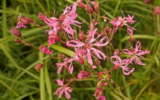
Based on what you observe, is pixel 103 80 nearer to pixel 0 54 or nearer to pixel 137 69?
pixel 137 69

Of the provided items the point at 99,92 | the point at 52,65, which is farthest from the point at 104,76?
the point at 52,65

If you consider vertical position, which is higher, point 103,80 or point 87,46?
point 87,46

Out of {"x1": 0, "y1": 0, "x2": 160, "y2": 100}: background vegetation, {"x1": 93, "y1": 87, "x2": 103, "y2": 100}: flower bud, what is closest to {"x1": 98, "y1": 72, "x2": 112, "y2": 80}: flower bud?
{"x1": 93, "y1": 87, "x2": 103, "y2": 100}: flower bud

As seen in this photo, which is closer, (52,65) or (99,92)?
(99,92)

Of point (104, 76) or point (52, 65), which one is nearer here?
point (104, 76)

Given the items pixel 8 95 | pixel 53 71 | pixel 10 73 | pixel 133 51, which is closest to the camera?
pixel 133 51

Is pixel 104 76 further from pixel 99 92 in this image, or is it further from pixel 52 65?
pixel 52 65

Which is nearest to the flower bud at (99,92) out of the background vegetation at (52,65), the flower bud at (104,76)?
the flower bud at (104,76)

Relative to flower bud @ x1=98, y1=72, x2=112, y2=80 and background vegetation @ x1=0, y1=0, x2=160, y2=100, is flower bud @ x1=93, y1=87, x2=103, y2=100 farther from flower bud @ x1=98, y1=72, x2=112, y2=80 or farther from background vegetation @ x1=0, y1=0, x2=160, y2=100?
background vegetation @ x1=0, y1=0, x2=160, y2=100

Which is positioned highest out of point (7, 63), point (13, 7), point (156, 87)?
point (13, 7)

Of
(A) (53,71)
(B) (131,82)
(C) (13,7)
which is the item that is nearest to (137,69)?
(B) (131,82)

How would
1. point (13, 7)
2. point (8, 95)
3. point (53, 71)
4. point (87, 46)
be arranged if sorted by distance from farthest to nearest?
1. point (13, 7)
2. point (53, 71)
3. point (8, 95)
4. point (87, 46)
